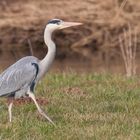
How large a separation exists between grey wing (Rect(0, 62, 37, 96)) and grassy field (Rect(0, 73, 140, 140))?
385 millimetres

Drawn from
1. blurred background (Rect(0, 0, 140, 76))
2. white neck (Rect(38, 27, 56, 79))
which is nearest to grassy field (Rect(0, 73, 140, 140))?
white neck (Rect(38, 27, 56, 79))

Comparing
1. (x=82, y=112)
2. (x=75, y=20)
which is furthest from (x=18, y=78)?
(x=75, y=20)

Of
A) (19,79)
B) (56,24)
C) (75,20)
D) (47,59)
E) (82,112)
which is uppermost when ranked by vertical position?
(56,24)

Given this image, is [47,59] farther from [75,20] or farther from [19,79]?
[75,20]

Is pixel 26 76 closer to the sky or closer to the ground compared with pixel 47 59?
closer to the ground

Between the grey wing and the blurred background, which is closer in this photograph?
the grey wing

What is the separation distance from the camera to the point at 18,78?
309 inches

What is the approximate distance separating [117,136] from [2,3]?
53.5ft

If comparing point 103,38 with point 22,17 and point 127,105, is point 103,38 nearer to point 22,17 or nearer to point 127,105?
point 22,17

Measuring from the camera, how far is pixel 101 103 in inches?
354

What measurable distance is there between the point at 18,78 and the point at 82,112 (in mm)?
1080

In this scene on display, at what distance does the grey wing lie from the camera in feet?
25.5

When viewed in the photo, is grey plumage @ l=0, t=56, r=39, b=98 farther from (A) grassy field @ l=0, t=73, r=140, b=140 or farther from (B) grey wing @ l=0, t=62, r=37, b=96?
(A) grassy field @ l=0, t=73, r=140, b=140

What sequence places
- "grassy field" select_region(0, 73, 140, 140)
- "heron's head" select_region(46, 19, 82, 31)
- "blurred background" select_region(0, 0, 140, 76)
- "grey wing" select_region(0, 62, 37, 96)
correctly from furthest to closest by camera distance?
"blurred background" select_region(0, 0, 140, 76) → "heron's head" select_region(46, 19, 82, 31) → "grey wing" select_region(0, 62, 37, 96) → "grassy field" select_region(0, 73, 140, 140)
